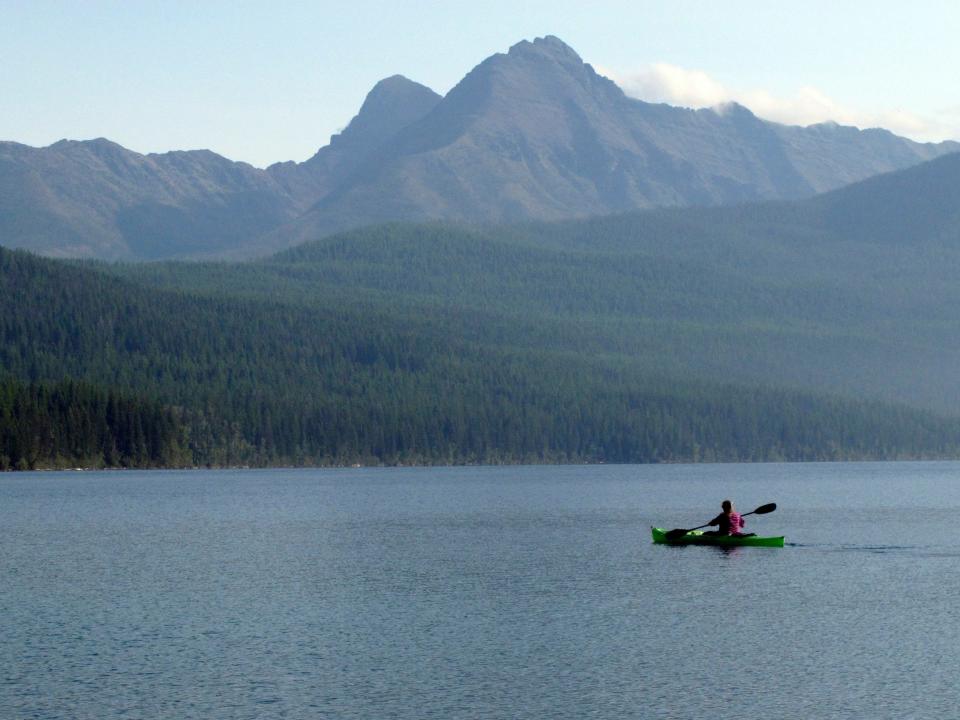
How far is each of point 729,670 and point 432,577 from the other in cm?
3112

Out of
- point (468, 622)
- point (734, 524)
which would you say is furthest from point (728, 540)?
point (468, 622)

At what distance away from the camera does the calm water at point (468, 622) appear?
2133 inches

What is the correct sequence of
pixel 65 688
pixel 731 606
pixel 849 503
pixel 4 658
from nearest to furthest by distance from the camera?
pixel 65 688
pixel 4 658
pixel 731 606
pixel 849 503

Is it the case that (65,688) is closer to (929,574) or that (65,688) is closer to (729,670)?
(729,670)

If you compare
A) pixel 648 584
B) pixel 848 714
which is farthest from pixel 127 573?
pixel 848 714

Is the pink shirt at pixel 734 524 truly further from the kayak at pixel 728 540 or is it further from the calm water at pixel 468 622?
the calm water at pixel 468 622

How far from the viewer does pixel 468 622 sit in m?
70.6

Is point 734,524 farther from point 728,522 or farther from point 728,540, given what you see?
point 728,540

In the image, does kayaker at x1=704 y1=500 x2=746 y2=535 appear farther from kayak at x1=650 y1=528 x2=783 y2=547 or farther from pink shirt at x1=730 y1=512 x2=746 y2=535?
kayak at x1=650 y1=528 x2=783 y2=547

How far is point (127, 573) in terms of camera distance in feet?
295

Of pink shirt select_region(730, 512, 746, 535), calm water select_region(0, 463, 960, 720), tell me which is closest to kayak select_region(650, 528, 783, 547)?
pink shirt select_region(730, 512, 746, 535)

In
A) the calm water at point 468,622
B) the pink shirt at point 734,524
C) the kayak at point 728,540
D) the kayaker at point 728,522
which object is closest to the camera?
the calm water at point 468,622

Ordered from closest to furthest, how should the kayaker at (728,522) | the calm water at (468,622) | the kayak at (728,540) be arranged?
the calm water at (468,622) → the kayak at (728,540) → the kayaker at (728,522)

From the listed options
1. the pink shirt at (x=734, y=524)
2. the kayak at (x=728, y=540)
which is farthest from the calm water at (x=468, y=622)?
the pink shirt at (x=734, y=524)
